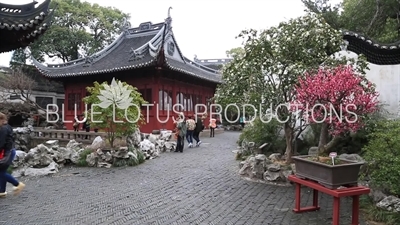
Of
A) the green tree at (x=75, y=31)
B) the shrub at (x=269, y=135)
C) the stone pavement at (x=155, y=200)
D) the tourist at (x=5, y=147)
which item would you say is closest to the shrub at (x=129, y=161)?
the stone pavement at (x=155, y=200)

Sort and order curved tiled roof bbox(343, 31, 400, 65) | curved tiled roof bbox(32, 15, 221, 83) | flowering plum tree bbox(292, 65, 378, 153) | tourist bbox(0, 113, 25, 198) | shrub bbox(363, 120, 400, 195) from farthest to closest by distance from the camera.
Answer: curved tiled roof bbox(32, 15, 221, 83) → curved tiled roof bbox(343, 31, 400, 65) → tourist bbox(0, 113, 25, 198) → flowering plum tree bbox(292, 65, 378, 153) → shrub bbox(363, 120, 400, 195)

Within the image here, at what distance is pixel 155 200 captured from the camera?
533 cm

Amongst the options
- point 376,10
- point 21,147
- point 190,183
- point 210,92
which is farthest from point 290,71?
point 210,92

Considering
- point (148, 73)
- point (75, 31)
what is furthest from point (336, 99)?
point (75, 31)

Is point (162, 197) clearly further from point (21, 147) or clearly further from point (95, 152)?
point (21, 147)

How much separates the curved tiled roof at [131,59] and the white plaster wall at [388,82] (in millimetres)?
8860

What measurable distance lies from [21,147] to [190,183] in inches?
401

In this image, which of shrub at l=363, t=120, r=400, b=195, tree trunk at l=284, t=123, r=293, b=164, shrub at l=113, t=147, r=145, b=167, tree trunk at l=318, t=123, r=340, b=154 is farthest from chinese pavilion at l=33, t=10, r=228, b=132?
shrub at l=363, t=120, r=400, b=195

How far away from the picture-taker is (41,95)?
23.2 metres

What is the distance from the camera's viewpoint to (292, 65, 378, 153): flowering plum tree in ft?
16.6

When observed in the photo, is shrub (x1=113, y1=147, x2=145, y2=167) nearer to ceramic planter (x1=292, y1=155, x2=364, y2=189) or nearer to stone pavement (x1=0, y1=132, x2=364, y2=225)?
stone pavement (x1=0, y1=132, x2=364, y2=225)

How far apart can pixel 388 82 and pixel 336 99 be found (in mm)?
4133

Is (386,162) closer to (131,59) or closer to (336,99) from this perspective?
(336,99)

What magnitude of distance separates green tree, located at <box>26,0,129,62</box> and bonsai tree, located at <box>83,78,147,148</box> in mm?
18072
